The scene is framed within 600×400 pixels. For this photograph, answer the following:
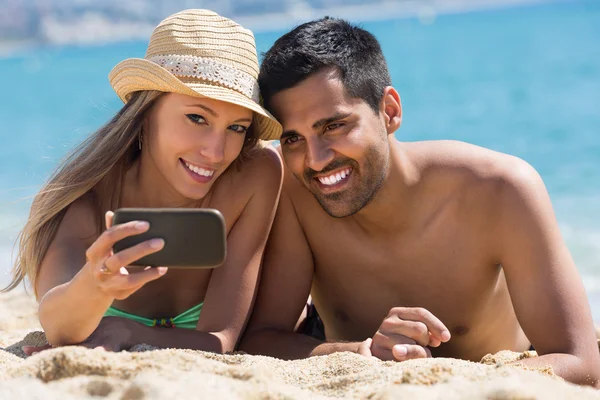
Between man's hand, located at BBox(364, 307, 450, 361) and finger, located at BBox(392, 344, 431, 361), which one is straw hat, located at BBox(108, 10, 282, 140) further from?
finger, located at BBox(392, 344, 431, 361)

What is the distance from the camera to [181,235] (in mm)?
2607

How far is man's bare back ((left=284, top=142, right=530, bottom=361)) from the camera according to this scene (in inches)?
147

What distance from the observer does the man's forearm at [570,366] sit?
10.4 ft

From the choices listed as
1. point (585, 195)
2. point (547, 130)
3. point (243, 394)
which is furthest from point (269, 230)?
point (547, 130)

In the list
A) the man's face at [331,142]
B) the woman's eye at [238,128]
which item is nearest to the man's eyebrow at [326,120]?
the man's face at [331,142]

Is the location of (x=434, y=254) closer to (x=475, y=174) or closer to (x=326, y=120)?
(x=475, y=174)

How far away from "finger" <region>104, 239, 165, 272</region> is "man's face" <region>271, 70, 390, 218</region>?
3.81 feet

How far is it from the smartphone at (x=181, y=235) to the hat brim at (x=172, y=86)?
36.2 inches

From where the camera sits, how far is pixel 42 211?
3.58 metres

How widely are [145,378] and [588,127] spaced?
1155 cm

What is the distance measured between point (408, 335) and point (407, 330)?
0.8 inches

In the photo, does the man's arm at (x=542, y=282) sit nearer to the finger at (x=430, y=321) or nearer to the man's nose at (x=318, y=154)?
the finger at (x=430, y=321)

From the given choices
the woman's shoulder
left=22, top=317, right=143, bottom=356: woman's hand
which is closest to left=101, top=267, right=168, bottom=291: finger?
left=22, top=317, right=143, bottom=356: woman's hand

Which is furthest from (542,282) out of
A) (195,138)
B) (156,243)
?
(156,243)
